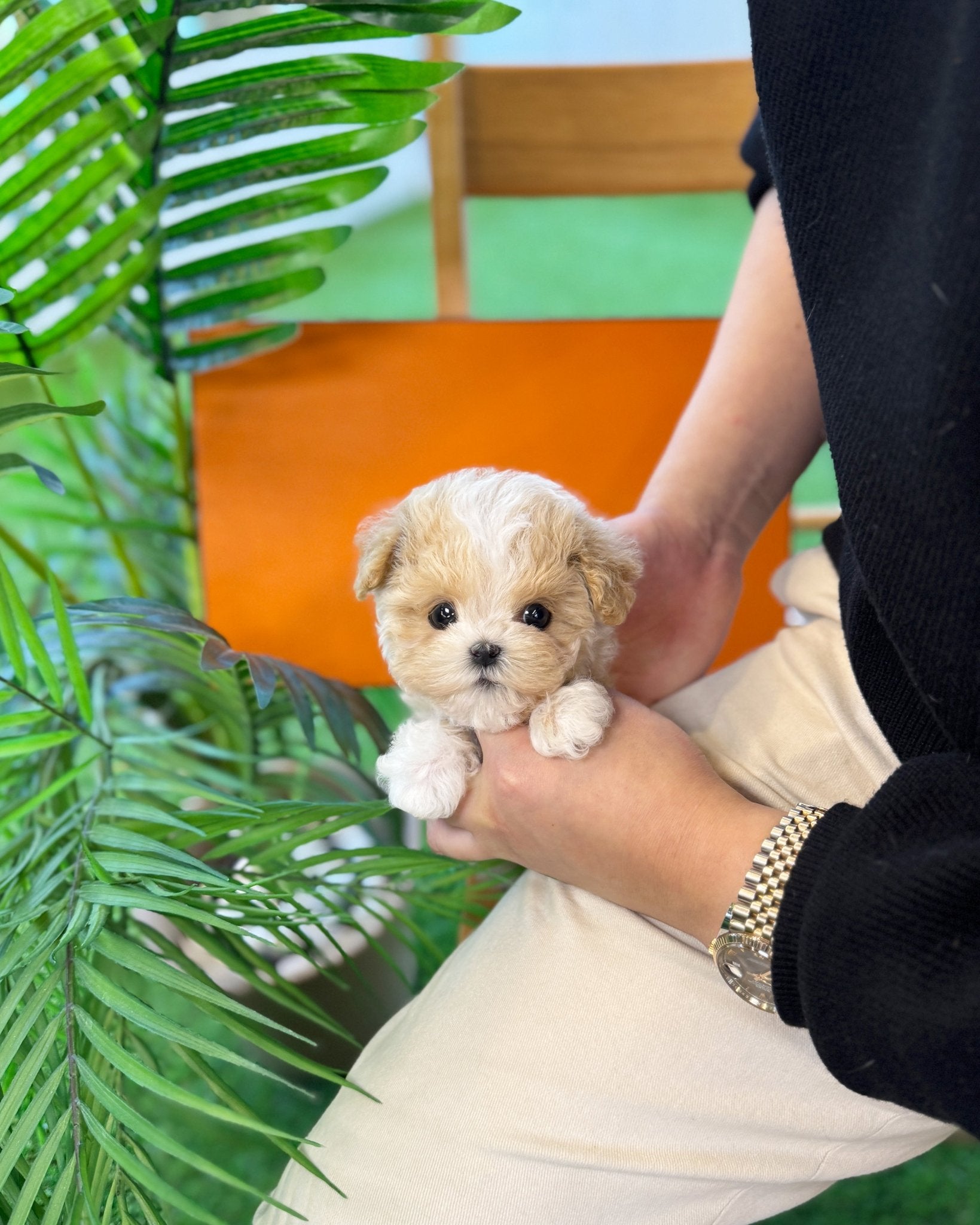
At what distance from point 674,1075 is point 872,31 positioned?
0.74 metres

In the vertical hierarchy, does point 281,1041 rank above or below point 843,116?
below

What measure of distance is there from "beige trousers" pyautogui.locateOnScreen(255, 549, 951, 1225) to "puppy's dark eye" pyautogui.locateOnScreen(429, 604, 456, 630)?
0.26 m

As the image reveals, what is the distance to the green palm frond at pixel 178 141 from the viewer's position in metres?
0.88

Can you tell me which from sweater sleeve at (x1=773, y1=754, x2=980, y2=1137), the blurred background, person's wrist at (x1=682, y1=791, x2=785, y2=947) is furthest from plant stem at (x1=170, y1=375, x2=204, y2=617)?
sweater sleeve at (x1=773, y1=754, x2=980, y2=1137)

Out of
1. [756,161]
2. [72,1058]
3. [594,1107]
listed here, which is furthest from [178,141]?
[594,1107]

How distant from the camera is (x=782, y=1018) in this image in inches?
27.2

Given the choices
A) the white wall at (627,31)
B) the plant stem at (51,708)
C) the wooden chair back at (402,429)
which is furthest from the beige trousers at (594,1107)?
the white wall at (627,31)

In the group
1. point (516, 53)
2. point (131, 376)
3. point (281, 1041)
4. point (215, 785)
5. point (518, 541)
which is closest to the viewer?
point (518, 541)

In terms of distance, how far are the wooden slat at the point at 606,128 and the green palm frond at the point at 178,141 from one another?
39cm

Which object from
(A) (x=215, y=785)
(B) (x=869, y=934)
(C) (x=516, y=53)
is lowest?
(A) (x=215, y=785)

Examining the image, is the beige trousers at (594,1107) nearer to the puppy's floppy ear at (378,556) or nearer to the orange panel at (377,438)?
the puppy's floppy ear at (378,556)

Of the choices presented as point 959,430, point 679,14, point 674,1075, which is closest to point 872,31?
point 959,430

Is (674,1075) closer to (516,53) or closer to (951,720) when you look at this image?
(951,720)

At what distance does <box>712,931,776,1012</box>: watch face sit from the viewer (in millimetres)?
698
